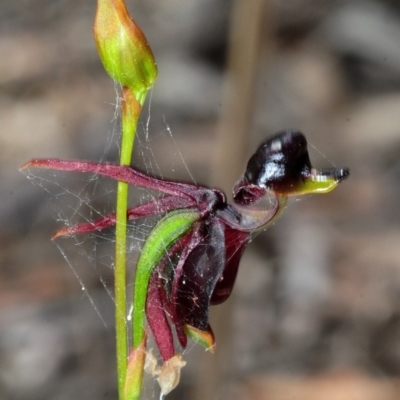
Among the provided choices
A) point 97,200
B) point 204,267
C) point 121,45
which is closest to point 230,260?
point 204,267

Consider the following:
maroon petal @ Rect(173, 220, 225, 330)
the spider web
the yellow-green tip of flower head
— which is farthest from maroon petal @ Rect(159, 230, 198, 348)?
the spider web

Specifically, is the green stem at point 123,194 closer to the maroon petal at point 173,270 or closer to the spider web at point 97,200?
the maroon petal at point 173,270

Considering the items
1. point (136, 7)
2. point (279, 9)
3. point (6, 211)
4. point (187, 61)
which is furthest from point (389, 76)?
point (6, 211)

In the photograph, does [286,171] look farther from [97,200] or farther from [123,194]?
[97,200]

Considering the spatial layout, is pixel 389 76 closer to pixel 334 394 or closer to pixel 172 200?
pixel 334 394

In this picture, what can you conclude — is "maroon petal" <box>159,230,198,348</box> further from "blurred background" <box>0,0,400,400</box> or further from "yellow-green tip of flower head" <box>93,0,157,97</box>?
"blurred background" <box>0,0,400,400</box>

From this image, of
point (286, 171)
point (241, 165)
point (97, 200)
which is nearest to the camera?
point (286, 171)

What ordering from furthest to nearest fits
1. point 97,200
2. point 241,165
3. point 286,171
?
point 241,165 < point 97,200 < point 286,171

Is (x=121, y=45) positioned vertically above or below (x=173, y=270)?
above
